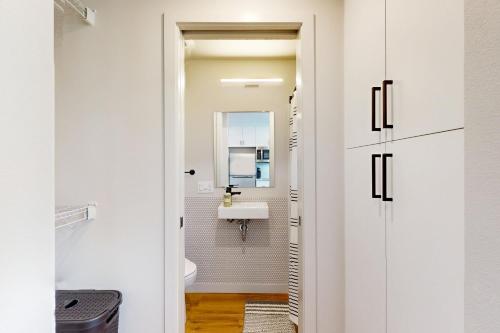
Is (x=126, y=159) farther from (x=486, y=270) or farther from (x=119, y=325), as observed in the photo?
(x=486, y=270)

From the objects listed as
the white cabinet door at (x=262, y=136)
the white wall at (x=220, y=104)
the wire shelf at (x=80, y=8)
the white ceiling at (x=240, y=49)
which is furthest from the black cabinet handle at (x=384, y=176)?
the white cabinet door at (x=262, y=136)

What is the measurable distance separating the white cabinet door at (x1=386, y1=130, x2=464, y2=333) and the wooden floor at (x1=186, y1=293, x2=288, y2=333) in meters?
1.73

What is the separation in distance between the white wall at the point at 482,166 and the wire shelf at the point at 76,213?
161 cm

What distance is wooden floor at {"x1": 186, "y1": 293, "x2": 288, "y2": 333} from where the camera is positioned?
2545 mm

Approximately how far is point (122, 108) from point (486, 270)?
1678 millimetres

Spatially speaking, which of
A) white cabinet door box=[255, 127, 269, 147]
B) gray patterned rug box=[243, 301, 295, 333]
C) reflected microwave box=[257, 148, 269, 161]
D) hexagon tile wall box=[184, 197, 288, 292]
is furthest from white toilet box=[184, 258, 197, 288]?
white cabinet door box=[255, 127, 269, 147]

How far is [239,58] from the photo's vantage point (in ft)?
10.5

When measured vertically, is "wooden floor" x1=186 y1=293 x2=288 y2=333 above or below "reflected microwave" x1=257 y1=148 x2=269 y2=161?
below

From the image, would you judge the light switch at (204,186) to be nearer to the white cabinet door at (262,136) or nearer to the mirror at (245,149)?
the mirror at (245,149)

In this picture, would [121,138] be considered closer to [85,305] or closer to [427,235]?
[85,305]

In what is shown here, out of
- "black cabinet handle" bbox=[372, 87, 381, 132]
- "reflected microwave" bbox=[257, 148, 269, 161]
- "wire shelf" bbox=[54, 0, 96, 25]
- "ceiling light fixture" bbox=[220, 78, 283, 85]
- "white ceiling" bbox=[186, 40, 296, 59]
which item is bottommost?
"reflected microwave" bbox=[257, 148, 269, 161]

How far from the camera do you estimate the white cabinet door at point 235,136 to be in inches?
130

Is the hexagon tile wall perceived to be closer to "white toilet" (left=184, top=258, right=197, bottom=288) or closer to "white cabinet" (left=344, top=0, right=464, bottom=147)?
"white toilet" (left=184, top=258, right=197, bottom=288)

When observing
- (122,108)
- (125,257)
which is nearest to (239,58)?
(122,108)
